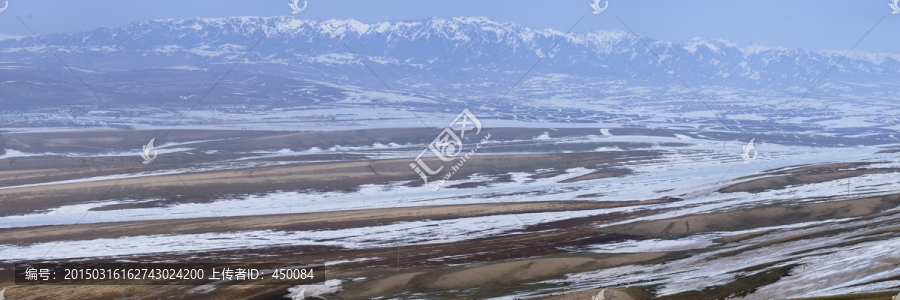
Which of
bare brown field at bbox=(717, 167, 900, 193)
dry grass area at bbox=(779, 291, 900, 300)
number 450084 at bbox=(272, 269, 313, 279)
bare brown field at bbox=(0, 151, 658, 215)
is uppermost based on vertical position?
bare brown field at bbox=(0, 151, 658, 215)

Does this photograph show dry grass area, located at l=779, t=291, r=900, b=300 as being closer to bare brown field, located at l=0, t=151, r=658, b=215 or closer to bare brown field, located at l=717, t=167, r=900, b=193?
bare brown field, located at l=717, t=167, r=900, b=193

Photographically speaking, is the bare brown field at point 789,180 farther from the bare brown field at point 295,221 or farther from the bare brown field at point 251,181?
the bare brown field at point 251,181

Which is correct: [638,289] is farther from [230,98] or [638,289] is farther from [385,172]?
[230,98]

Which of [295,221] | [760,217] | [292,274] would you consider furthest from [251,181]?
[760,217]

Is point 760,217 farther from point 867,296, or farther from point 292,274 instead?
point 292,274

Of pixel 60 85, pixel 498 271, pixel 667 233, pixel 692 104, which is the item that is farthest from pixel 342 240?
pixel 692 104

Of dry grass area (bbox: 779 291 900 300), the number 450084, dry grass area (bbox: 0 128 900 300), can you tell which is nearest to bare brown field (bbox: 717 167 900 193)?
dry grass area (bbox: 0 128 900 300)

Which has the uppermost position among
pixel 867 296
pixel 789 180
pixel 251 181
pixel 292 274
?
pixel 251 181

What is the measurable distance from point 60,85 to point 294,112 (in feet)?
192

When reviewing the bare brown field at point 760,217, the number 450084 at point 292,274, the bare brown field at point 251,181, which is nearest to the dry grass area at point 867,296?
the bare brown field at point 760,217

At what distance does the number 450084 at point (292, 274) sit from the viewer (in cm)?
2552

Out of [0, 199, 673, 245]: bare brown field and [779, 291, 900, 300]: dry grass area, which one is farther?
[0, 199, 673, 245]: bare brown field

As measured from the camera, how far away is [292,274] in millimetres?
26047

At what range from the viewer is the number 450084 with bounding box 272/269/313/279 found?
25516mm
